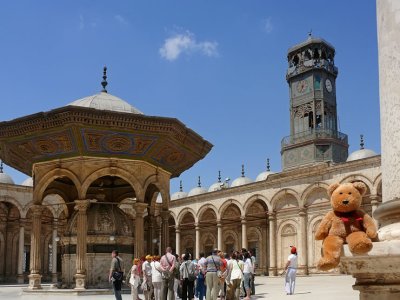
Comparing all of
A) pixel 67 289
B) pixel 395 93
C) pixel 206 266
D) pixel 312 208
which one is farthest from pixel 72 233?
pixel 312 208

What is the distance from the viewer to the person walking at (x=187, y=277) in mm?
11297

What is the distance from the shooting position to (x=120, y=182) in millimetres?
15078

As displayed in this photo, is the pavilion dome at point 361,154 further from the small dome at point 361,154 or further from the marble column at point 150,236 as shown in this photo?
the marble column at point 150,236

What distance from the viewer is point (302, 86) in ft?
116

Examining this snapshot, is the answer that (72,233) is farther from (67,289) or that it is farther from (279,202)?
(279,202)

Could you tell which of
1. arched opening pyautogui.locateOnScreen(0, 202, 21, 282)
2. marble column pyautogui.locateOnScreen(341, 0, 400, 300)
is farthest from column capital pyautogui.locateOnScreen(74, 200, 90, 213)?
arched opening pyautogui.locateOnScreen(0, 202, 21, 282)

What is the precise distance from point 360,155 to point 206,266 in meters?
21.7

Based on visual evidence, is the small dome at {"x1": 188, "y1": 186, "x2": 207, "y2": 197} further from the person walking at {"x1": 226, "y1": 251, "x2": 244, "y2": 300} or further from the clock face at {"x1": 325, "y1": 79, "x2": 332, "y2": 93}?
the person walking at {"x1": 226, "y1": 251, "x2": 244, "y2": 300}

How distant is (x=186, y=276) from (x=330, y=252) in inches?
362

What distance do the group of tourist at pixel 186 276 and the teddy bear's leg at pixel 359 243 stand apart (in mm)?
7963

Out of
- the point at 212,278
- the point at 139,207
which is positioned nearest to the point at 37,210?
the point at 139,207

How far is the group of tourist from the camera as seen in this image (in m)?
10.2

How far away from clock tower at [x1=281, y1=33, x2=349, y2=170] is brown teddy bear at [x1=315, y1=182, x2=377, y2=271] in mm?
30457

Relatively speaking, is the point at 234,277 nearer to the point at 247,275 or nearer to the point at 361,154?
the point at 247,275
